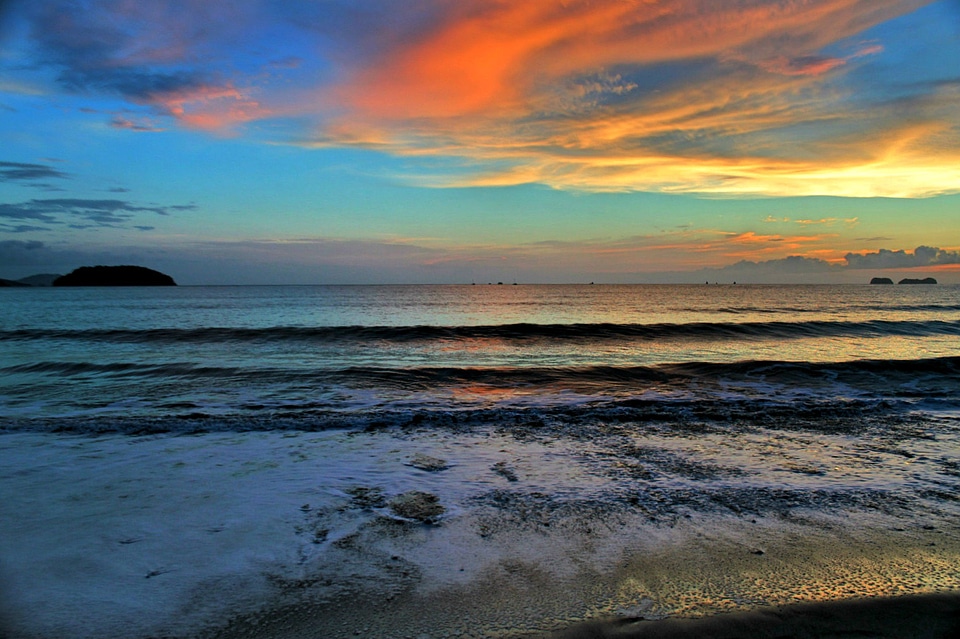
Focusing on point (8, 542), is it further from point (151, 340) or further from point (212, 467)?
point (151, 340)

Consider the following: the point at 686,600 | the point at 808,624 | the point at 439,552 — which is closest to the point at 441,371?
the point at 439,552

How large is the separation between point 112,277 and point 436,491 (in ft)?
679

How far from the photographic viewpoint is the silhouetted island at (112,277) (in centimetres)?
16612

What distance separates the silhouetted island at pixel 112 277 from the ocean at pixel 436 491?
628 feet

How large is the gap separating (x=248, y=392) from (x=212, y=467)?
608 centimetres

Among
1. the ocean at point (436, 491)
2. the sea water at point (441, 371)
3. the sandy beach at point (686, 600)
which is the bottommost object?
the sea water at point (441, 371)

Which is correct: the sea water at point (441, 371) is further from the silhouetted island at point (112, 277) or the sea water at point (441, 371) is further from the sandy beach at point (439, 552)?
the silhouetted island at point (112, 277)

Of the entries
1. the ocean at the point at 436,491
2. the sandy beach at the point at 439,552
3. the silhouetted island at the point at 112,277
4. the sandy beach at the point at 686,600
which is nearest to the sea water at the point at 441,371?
the ocean at the point at 436,491

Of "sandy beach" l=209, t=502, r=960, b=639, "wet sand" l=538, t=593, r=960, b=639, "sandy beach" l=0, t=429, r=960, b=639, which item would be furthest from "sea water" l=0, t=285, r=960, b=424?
"wet sand" l=538, t=593, r=960, b=639

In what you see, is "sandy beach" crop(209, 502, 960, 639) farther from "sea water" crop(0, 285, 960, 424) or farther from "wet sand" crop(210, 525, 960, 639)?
"sea water" crop(0, 285, 960, 424)

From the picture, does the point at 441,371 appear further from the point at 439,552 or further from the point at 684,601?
the point at 684,601

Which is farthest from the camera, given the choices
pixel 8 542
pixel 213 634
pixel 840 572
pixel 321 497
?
pixel 321 497

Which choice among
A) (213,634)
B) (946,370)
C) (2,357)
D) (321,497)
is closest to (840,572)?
(213,634)

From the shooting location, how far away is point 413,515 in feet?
16.4
